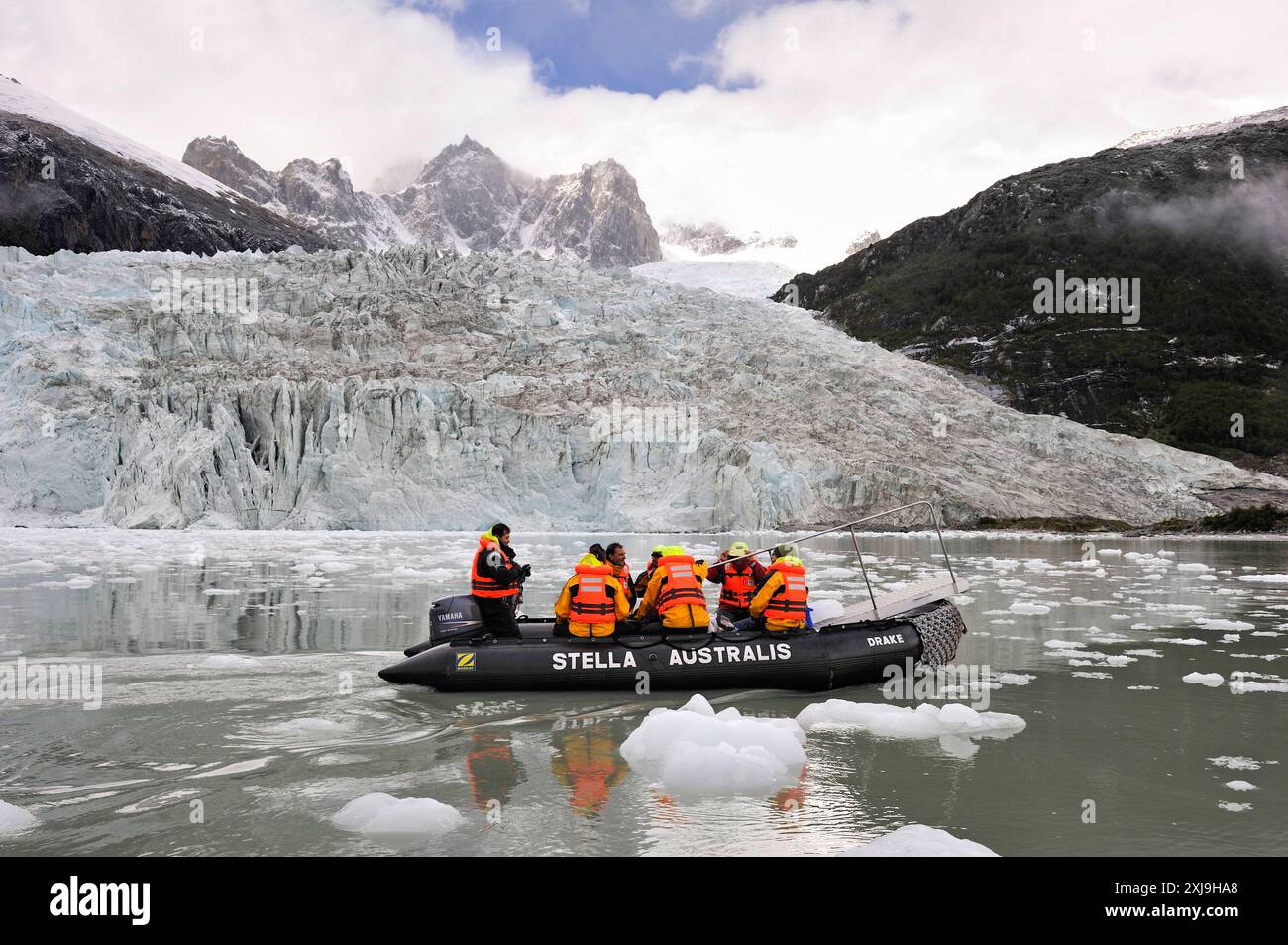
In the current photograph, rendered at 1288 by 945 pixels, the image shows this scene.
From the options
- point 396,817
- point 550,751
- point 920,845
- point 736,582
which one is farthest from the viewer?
point 736,582

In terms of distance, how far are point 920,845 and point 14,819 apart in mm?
3994

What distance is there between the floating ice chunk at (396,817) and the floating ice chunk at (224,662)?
4242mm

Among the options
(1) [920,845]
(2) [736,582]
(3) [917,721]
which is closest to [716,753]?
(1) [920,845]

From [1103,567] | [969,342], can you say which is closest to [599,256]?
[969,342]

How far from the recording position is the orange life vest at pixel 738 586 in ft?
28.4

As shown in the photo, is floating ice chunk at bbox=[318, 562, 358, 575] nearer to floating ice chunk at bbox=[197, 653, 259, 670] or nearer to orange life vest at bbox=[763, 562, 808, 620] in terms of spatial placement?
floating ice chunk at bbox=[197, 653, 259, 670]

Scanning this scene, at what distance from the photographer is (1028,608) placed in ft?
38.1

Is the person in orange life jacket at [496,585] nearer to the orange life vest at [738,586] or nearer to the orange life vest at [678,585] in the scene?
the orange life vest at [678,585]

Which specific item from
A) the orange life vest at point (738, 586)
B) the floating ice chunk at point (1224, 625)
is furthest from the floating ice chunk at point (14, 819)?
the floating ice chunk at point (1224, 625)

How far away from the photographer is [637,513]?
31.9m

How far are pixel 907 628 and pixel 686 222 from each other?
6772 inches

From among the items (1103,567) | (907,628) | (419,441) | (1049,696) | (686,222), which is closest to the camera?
(1049,696)

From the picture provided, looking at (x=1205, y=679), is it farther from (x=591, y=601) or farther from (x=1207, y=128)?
(x=1207, y=128)

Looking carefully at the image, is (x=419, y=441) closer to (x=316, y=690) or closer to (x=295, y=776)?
(x=316, y=690)
